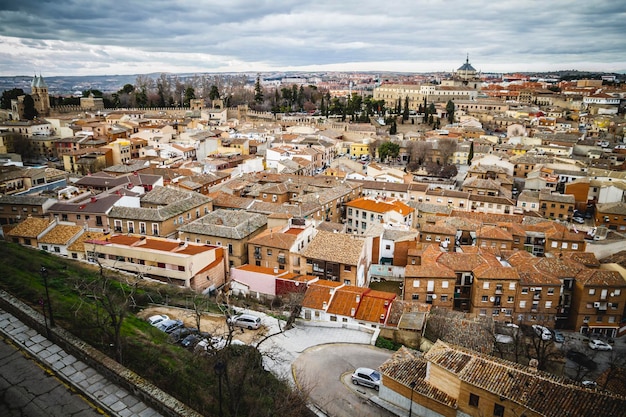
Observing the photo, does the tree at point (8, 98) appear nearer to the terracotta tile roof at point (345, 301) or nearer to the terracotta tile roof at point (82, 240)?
the terracotta tile roof at point (82, 240)

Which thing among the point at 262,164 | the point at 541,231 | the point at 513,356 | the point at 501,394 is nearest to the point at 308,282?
the point at 513,356

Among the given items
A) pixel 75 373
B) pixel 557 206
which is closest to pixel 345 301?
pixel 75 373

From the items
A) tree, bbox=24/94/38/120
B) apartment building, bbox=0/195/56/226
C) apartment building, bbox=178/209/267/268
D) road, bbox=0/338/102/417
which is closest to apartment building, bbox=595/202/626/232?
apartment building, bbox=178/209/267/268

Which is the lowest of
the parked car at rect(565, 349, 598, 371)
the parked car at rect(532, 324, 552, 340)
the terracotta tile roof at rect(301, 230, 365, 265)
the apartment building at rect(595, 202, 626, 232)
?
the parked car at rect(565, 349, 598, 371)

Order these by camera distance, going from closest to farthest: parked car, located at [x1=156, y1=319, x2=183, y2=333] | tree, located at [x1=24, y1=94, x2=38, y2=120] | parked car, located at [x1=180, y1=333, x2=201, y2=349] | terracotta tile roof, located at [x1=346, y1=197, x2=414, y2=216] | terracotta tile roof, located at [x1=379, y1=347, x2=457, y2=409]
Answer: terracotta tile roof, located at [x1=379, y1=347, x2=457, y2=409], parked car, located at [x1=180, y1=333, x2=201, y2=349], parked car, located at [x1=156, y1=319, x2=183, y2=333], terracotta tile roof, located at [x1=346, y1=197, x2=414, y2=216], tree, located at [x1=24, y1=94, x2=38, y2=120]

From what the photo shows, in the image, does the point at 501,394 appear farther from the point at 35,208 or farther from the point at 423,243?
the point at 35,208

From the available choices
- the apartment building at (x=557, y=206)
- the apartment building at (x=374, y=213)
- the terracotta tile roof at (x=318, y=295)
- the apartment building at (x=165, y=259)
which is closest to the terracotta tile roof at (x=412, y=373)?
the terracotta tile roof at (x=318, y=295)

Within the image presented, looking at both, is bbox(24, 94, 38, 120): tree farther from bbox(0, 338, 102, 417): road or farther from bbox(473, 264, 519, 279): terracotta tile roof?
bbox(0, 338, 102, 417): road
